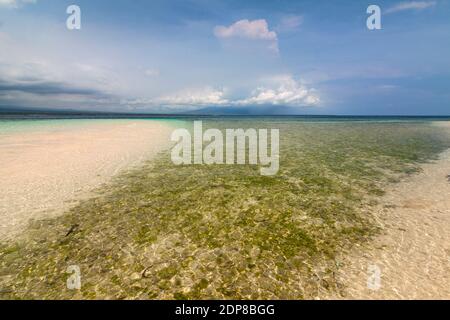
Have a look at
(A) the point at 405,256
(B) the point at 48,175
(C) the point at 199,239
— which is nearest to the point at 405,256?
(A) the point at 405,256

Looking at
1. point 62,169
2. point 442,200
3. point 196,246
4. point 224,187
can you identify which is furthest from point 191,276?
point 62,169

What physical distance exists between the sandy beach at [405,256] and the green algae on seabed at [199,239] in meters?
0.66

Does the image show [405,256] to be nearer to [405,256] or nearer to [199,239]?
[405,256]

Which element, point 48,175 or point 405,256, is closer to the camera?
point 405,256

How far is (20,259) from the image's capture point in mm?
8977

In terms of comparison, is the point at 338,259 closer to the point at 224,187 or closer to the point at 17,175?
the point at 224,187

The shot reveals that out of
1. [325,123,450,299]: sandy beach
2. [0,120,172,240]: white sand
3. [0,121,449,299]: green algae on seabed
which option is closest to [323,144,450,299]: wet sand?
[325,123,450,299]: sandy beach

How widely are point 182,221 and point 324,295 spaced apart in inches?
270

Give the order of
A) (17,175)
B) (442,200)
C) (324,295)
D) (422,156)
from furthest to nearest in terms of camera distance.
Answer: (422,156) → (17,175) → (442,200) → (324,295)

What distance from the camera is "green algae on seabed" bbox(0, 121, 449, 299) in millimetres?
7684

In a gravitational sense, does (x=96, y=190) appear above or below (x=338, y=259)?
above

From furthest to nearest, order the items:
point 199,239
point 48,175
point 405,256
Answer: point 48,175 < point 199,239 < point 405,256

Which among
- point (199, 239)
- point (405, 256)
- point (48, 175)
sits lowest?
point (405, 256)

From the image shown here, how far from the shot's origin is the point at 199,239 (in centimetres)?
1030
